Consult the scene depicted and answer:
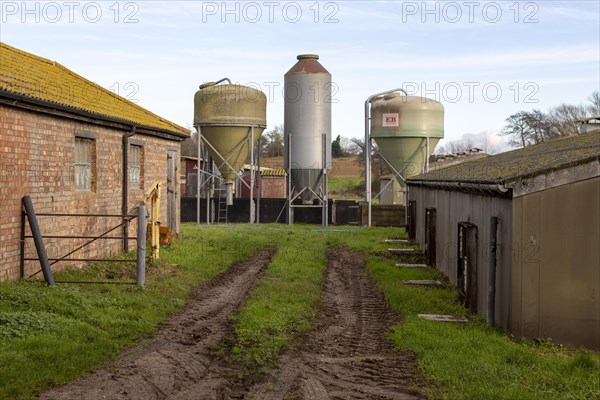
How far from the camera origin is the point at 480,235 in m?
12.4

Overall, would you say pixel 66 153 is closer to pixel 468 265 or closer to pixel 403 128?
pixel 468 265

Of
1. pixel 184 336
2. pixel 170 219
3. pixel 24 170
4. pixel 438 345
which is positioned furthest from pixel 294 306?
pixel 170 219

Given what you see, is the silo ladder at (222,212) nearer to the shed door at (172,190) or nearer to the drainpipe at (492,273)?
the shed door at (172,190)

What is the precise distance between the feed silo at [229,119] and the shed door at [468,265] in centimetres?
1955

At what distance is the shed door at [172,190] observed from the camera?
75.0ft

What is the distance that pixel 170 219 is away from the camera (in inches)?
A: 904

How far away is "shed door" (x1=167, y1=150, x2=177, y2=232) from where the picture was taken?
22875 millimetres

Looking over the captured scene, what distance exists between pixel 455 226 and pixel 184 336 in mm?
7179

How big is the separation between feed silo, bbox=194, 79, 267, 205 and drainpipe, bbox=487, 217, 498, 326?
72.0ft

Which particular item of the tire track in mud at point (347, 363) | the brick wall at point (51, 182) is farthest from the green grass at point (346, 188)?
the tire track in mud at point (347, 363)

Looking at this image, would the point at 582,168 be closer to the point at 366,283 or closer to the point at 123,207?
the point at 366,283

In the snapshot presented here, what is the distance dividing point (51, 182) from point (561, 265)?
9.36 meters

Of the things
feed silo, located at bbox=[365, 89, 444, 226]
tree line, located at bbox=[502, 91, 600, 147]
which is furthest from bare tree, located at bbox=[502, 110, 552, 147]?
feed silo, located at bbox=[365, 89, 444, 226]

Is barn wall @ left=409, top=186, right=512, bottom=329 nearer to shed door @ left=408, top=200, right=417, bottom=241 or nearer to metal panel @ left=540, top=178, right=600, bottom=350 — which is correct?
metal panel @ left=540, top=178, right=600, bottom=350
